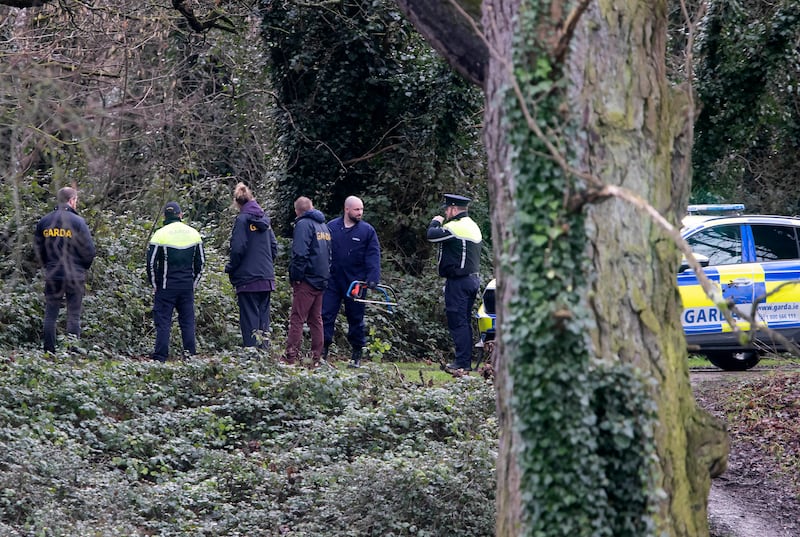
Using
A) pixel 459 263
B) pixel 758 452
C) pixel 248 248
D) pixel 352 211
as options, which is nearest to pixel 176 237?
pixel 248 248

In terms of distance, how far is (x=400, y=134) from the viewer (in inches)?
738

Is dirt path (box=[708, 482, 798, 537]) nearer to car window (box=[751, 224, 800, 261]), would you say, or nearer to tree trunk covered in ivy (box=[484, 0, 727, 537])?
tree trunk covered in ivy (box=[484, 0, 727, 537])

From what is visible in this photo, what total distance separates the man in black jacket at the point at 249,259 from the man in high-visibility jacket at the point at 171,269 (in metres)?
0.47

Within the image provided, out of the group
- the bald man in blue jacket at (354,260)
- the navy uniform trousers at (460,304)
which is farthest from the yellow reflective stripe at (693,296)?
the bald man in blue jacket at (354,260)

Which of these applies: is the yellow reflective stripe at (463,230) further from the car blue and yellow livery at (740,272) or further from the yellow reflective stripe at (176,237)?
the yellow reflective stripe at (176,237)

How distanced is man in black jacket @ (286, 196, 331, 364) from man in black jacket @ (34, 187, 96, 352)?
264 centimetres

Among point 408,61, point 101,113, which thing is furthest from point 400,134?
point 101,113

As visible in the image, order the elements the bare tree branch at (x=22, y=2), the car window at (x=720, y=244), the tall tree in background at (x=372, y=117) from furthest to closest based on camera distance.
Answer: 1. the tall tree in background at (x=372, y=117)
2. the car window at (x=720, y=244)
3. the bare tree branch at (x=22, y=2)

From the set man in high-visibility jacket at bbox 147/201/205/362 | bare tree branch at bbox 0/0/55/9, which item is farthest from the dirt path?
bare tree branch at bbox 0/0/55/9

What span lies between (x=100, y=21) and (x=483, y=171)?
Result: 8.04 m

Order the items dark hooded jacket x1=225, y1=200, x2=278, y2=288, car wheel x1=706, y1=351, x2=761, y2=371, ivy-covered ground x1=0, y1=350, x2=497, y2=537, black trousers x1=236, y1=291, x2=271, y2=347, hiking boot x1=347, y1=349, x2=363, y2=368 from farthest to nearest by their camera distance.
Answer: car wheel x1=706, y1=351, x2=761, y2=371 < hiking boot x1=347, y1=349, x2=363, y2=368 < black trousers x1=236, y1=291, x2=271, y2=347 < dark hooded jacket x1=225, y1=200, x2=278, y2=288 < ivy-covered ground x1=0, y1=350, x2=497, y2=537

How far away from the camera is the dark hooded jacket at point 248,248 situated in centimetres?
1286

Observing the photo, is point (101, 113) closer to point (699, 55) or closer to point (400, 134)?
point (400, 134)

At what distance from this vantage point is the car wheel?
14.6 meters
